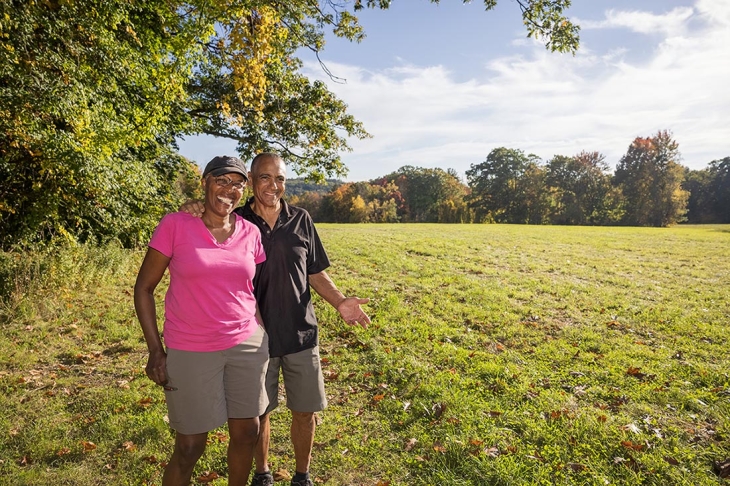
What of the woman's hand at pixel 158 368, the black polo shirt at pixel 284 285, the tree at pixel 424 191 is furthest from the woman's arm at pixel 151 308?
the tree at pixel 424 191

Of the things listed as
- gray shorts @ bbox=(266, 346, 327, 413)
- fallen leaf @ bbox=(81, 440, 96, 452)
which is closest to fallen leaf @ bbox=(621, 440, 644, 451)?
gray shorts @ bbox=(266, 346, 327, 413)

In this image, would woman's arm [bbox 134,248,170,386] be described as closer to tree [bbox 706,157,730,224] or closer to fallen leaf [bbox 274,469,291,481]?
fallen leaf [bbox 274,469,291,481]

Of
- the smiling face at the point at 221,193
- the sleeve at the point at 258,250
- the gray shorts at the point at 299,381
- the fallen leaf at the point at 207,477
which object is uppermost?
the smiling face at the point at 221,193

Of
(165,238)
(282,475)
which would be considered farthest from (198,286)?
(282,475)

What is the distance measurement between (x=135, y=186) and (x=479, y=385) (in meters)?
8.50

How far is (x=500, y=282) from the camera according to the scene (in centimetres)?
1052

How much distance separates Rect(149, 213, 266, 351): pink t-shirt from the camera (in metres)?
2.33

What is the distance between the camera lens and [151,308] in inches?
95.1

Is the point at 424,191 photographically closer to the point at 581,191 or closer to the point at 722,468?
the point at 581,191

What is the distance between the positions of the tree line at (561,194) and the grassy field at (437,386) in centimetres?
5525

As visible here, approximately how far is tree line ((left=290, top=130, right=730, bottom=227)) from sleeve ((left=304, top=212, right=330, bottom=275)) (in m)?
61.1

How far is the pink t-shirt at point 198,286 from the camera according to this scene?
233cm

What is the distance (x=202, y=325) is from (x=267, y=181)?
111 cm

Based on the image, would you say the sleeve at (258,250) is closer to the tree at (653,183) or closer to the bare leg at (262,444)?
the bare leg at (262,444)
